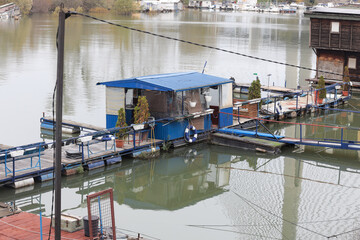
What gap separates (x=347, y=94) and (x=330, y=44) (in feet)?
18.2

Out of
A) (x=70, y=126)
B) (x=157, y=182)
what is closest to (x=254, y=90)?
(x=70, y=126)

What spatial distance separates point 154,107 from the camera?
28312 millimetres

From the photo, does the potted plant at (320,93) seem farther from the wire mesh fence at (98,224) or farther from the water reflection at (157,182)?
the wire mesh fence at (98,224)

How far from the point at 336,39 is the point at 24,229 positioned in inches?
1275

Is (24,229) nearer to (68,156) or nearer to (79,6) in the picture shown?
(68,156)

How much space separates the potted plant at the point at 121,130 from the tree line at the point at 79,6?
358 ft

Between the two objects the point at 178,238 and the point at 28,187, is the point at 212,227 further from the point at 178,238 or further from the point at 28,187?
the point at 28,187

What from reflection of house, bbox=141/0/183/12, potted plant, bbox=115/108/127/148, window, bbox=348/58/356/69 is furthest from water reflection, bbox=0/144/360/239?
reflection of house, bbox=141/0/183/12

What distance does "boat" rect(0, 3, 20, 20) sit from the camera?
381ft

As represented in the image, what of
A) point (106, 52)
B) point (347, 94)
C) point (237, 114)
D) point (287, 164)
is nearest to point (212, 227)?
point (287, 164)

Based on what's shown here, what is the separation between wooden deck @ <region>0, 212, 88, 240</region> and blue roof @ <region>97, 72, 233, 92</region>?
10685mm

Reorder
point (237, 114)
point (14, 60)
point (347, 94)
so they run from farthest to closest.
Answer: point (14, 60)
point (347, 94)
point (237, 114)

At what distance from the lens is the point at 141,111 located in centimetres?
2700

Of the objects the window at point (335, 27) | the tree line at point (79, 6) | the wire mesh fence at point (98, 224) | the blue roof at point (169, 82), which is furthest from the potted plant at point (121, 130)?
the tree line at point (79, 6)
